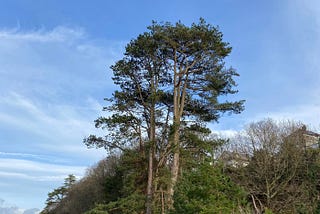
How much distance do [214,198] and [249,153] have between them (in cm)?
1358

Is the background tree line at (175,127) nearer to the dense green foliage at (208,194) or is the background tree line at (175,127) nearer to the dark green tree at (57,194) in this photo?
the dense green foliage at (208,194)

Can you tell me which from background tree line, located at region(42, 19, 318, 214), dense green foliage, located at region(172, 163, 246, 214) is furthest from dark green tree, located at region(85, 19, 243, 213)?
dense green foliage, located at region(172, 163, 246, 214)

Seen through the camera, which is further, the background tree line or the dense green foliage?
the background tree line

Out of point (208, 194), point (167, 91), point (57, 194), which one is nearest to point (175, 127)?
point (167, 91)

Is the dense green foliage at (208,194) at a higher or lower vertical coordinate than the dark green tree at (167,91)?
lower

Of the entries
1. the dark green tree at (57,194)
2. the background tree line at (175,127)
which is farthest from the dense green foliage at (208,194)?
the dark green tree at (57,194)

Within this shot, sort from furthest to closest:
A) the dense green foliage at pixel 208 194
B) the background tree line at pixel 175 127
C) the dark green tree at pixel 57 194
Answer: the dark green tree at pixel 57 194 < the background tree line at pixel 175 127 < the dense green foliage at pixel 208 194

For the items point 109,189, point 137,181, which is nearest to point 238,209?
point 137,181

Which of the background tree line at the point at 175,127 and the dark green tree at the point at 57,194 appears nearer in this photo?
the background tree line at the point at 175,127

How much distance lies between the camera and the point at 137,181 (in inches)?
696

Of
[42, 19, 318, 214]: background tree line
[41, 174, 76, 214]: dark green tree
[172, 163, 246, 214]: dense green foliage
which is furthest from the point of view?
Answer: [41, 174, 76, 214]: dark green tree

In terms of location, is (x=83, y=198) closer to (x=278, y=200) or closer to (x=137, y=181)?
(x=137, y=181)

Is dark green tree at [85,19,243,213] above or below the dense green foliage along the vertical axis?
above

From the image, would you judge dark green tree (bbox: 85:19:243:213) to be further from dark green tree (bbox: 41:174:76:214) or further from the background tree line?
dark green tree (bbox: 41:174:76:214)
